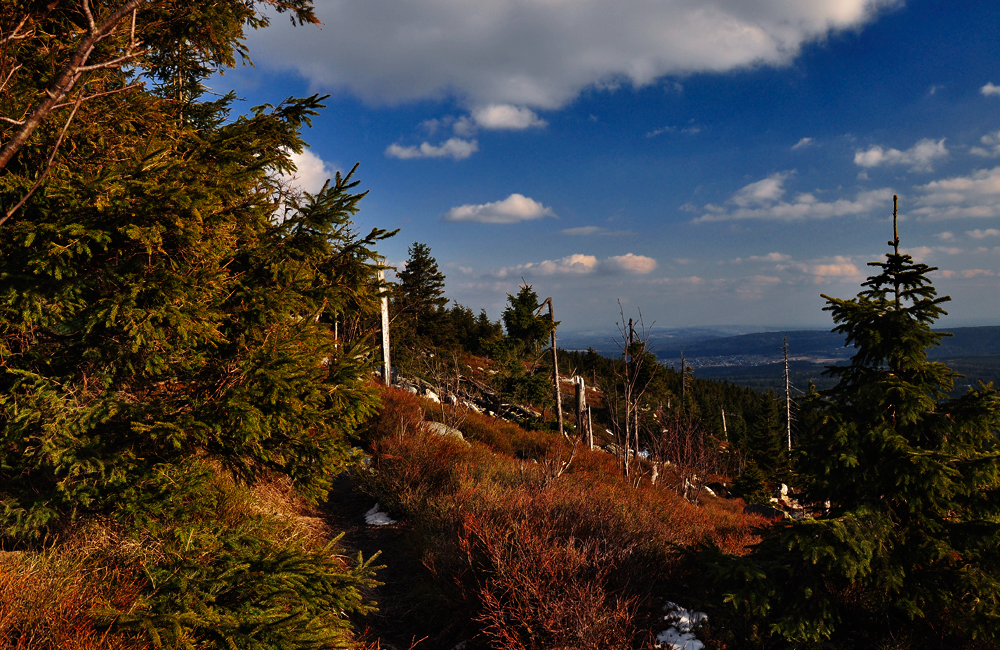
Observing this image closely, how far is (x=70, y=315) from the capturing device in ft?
11.0

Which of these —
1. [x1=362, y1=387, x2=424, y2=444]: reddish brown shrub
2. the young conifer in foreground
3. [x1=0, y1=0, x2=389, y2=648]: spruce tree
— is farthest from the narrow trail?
the young conifer in foreground

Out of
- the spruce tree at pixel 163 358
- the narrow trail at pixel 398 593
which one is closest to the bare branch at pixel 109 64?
the spruce tree at pixel 163 358

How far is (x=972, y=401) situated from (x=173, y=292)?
6.24 meters

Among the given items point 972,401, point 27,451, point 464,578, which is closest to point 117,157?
point 27,451

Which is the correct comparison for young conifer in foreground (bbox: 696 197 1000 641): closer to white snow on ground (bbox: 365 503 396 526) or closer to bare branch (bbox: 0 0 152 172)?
white snow on ground (bbox: 365 503 396 526)

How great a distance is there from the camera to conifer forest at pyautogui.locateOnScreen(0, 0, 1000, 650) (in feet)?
10.4

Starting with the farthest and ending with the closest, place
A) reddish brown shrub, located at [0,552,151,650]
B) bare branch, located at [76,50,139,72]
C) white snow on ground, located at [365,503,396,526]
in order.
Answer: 1. white snow on ground, located at [365,503,396,526]
2. reddish brown shrub, located at [0,552,151,650]
3. bare branch, located at [76,50,139,72]

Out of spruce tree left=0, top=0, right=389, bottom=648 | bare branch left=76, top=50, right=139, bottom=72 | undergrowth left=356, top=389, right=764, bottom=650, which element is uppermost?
bare branch left=76, top=50, right=139, bottom=72

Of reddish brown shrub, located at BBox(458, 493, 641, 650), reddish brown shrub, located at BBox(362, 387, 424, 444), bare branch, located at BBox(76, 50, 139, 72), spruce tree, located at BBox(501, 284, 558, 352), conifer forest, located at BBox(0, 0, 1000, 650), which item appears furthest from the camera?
spruce tree, located at BBox(501, 284, 558, 352)

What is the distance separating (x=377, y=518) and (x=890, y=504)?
20.1ft

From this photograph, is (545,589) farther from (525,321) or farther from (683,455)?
(525,321)

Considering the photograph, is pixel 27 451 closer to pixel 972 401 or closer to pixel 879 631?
pixel 879 631

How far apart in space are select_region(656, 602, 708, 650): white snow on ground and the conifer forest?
3 cm

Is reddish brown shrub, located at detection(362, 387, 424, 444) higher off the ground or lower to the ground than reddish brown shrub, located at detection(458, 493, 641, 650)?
higher
